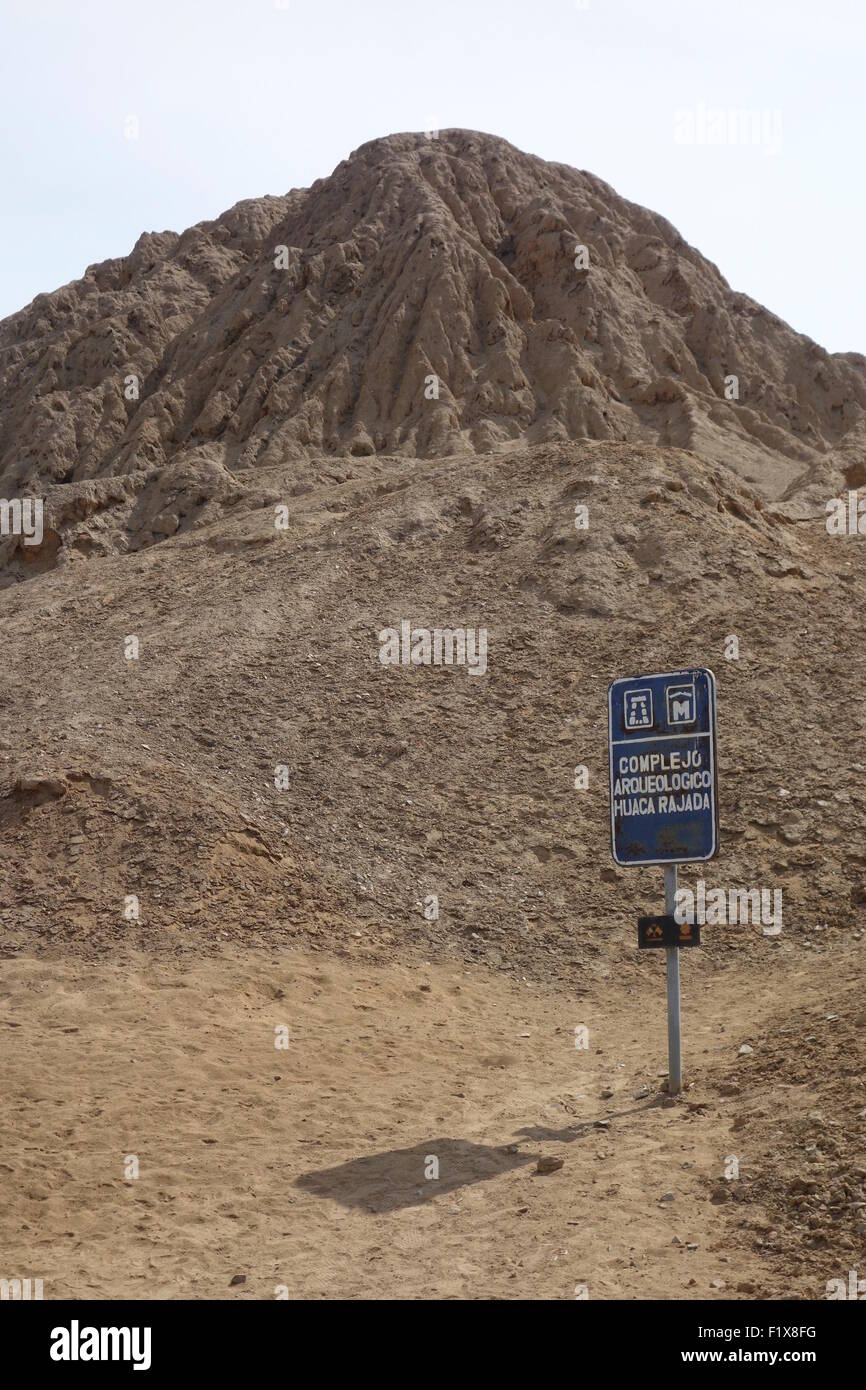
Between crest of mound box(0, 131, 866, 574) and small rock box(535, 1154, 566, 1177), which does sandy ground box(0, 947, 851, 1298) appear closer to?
small rock box(535, 1154, 566, 1177)

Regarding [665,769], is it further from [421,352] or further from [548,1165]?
[421,352]

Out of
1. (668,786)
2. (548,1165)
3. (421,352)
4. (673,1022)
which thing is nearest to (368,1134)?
(548,1165)

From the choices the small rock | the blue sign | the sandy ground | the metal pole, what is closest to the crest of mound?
the sandy ground

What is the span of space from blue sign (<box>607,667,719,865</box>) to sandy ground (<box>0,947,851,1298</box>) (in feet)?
5.65

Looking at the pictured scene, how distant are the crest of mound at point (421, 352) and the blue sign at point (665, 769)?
1948cm

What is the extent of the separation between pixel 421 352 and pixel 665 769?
2319 centimetres

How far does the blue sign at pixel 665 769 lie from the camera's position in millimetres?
9664

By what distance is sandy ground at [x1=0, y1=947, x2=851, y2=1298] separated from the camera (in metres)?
6.92

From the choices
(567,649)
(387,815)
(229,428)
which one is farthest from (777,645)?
(229,428)

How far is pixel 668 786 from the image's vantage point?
32.1ft

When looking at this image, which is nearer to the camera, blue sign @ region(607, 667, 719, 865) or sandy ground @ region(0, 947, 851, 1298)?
sandy ground @ region(0, 947, 851, 1298)

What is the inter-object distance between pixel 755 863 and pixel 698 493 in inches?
408

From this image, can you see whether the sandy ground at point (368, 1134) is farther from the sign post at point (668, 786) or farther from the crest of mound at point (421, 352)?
the crest of mound at point (421, 352)

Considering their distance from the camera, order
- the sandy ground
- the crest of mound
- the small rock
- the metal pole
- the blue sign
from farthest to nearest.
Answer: the crest of mound → the blue sign → the metal pole → the small rock → the sandy ground
